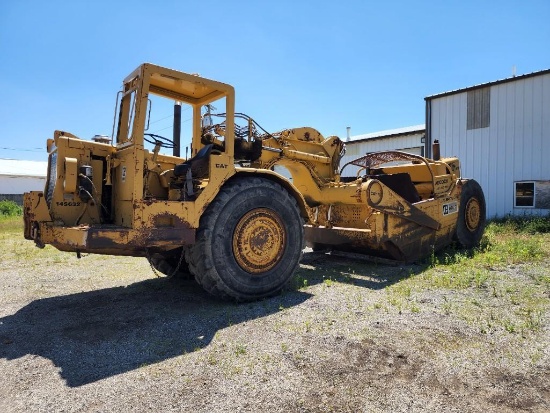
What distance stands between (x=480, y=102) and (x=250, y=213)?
12173 mm

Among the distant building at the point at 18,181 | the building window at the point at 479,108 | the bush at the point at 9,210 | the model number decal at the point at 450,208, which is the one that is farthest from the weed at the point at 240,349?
the distant building at the point at 18,181

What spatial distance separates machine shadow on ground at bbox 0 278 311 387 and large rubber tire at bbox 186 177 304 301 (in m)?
0.27

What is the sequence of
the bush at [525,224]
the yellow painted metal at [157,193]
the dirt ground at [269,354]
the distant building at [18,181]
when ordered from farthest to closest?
1. the distant building at [18,181]
2. the bush at [525,224]
3. the yellow painted metal at [157,193]
4. the dirt ground at [269,354]

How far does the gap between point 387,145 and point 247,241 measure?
598 inches

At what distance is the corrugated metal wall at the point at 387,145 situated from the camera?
17.7 m

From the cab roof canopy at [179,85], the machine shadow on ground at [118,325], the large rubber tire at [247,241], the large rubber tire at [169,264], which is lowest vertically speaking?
the machine shadow on ground at [118,325]

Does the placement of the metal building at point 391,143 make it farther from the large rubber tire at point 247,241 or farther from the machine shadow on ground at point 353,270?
the large rubber tire at point 247,241

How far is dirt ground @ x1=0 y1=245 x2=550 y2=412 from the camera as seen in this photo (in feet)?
9.00

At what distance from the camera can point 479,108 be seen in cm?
1409

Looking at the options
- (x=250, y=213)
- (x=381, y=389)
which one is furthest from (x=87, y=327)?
(x=381, y=389)

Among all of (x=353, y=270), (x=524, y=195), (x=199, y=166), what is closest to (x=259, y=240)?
(x=199, y=166)

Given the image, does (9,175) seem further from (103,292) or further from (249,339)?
(249,339)

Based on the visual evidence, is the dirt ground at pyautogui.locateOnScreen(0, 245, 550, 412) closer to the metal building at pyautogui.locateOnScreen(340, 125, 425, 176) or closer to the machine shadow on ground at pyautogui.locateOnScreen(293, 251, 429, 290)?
the machine shadow on ground at pyautogui.locateOnScreen(293, 251, 429, 290)

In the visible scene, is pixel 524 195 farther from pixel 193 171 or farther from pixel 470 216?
pixel 193 171
